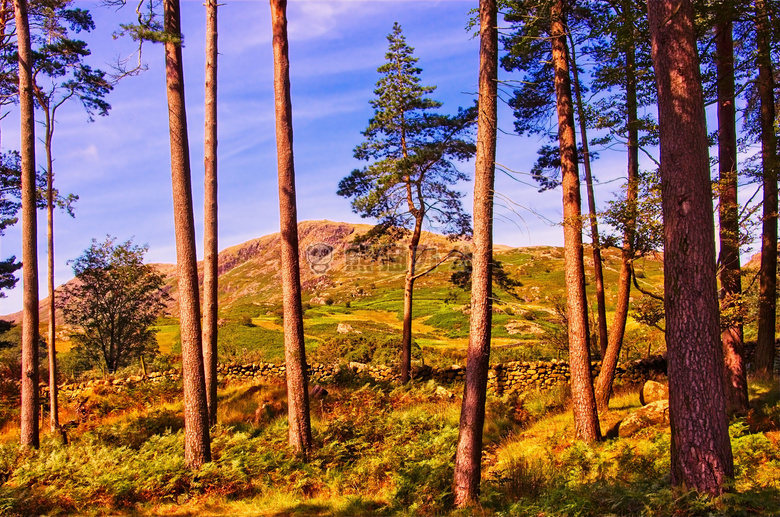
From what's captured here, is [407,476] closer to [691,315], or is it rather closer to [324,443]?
[324,443]

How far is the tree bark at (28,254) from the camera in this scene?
30.3 feet

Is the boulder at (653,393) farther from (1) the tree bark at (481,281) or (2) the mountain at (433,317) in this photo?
A: (1) the tree bark at (481,281)

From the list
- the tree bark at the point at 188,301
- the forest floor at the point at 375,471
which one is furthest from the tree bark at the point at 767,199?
the tree bark at the point at 188,301

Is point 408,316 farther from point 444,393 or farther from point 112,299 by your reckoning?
point 112,299

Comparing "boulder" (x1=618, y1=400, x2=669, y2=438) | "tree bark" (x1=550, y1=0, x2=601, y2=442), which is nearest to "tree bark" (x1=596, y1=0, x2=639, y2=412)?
"tree bark" (x1=550, y1=0, x2=601, y2=442)

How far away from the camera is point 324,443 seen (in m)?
9.05

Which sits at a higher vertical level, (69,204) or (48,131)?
(48,131)

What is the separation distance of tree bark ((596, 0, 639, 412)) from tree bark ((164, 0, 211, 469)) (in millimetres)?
7809

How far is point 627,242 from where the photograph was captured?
9102 millimetres

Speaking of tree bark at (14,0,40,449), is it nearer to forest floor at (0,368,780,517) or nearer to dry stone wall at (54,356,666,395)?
forest floor at (0,368,780,517)

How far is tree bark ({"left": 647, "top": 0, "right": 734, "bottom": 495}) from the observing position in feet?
15.4

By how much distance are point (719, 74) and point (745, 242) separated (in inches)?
136

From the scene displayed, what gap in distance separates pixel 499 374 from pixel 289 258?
10068 mm

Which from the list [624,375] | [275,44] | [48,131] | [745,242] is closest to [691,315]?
[745,242]
